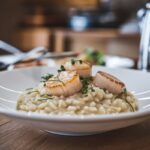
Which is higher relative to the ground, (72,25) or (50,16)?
(50,16)

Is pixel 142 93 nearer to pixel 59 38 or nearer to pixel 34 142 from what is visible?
pixel 34 142

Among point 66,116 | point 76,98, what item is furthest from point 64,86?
point 66,116

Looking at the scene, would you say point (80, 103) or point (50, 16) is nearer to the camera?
point (80, 103)

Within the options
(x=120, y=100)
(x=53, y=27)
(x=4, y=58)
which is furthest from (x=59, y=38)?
(x=120, y=100)

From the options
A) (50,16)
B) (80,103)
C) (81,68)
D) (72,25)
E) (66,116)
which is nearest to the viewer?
(66,116)

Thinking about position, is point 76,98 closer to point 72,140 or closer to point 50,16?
point 72,140

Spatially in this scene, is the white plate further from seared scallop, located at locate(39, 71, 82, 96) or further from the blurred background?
the blurred background

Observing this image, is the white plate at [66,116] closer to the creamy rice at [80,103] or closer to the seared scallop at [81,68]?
the creamy rice at [80,103]

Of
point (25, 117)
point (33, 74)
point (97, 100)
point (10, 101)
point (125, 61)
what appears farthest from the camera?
point (125, 61)
